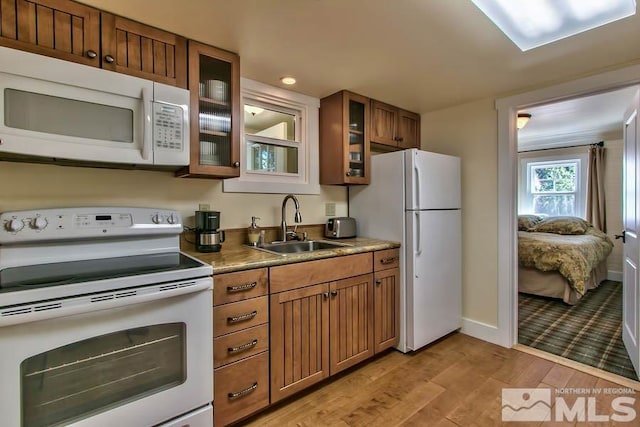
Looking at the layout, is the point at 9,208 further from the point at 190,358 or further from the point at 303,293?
the point at 303,293

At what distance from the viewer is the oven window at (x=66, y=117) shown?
4.16 feet

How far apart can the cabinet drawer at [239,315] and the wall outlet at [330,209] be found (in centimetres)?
125

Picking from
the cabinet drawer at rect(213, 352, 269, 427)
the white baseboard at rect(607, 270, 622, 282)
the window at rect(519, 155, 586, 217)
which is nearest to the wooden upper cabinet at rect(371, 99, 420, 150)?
the cabinet drawer at rect(213, 352, 269, 427)

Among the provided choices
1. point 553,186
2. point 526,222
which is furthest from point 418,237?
point 553,186

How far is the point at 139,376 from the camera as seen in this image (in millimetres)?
1317

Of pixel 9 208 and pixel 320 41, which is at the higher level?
pixel 320 41

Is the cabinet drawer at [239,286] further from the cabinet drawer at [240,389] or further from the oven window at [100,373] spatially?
the cabinet drawer at [240,389]

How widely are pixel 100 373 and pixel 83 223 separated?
639 mm

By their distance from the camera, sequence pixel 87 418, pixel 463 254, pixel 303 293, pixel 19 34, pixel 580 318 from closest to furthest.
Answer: pixel 87 418, pixel 19 34, pixel 303 293, pixel 463 254, pixel 580 318

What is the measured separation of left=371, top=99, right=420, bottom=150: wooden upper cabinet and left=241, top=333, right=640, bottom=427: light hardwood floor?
1.83 m

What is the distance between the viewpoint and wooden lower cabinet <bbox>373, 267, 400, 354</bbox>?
234 cm

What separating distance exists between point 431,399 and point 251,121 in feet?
7.48

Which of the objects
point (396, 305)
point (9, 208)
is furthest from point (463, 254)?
point (9, 208)

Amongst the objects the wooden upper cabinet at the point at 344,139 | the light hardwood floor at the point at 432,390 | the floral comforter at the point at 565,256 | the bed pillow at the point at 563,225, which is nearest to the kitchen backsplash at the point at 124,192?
the wooden upper cabinet at the point at 344,139
